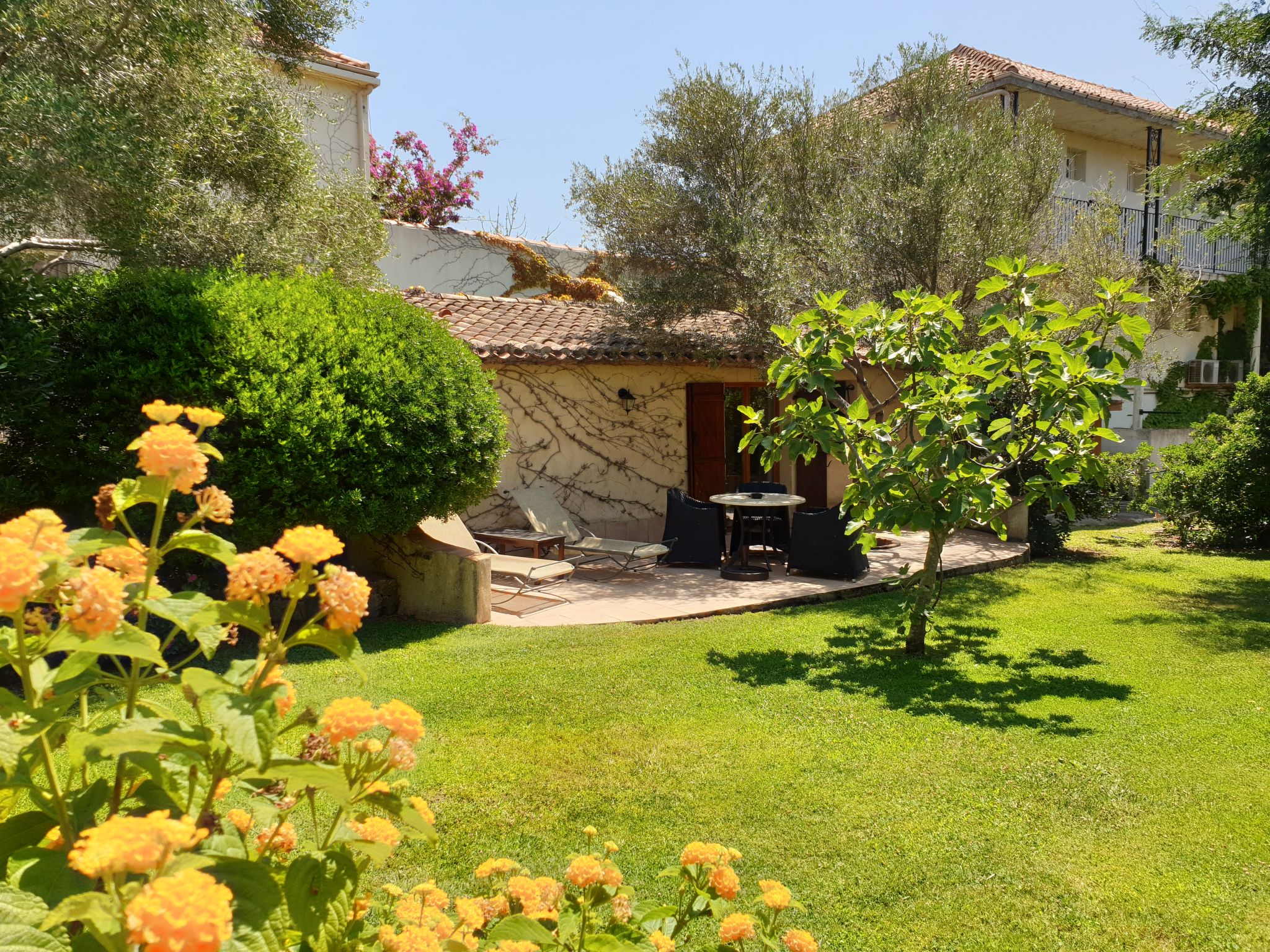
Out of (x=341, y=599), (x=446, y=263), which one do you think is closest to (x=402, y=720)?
(x=341, y=599)

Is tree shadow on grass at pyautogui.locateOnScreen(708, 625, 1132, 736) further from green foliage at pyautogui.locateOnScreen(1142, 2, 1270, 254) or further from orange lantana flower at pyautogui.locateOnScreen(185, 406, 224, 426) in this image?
green foliage at pyautogui.locateOnScreen(1142, 2, 1270, 254)

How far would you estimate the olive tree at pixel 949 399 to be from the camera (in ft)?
19.9

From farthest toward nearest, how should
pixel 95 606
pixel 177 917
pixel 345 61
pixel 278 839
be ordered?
pixel 345 61 → pixel 278 839 → pixel 95 606 → pixel 177 917

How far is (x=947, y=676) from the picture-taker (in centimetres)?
707

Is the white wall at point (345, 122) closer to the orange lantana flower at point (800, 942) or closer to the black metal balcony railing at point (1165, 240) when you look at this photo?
the black metal balcony railing at point (1165, 240)

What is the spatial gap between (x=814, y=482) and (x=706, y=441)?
2.99 meters

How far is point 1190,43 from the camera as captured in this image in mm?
11242

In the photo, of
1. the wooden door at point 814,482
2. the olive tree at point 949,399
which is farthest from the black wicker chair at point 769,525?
the olive tree at point 949,399

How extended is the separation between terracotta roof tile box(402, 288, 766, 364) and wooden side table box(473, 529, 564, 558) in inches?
94.0

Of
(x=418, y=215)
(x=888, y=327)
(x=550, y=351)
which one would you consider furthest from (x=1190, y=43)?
(x=418, y=215)

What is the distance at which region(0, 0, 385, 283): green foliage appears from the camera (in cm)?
670

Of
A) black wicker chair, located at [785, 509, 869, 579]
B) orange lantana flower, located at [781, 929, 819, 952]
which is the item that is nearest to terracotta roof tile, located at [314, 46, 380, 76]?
black wicker chair, located at [785, 509, 869, 579]

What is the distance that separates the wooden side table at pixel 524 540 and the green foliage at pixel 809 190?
3.92 metres

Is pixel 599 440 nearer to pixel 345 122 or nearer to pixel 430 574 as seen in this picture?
pixel 430 574
